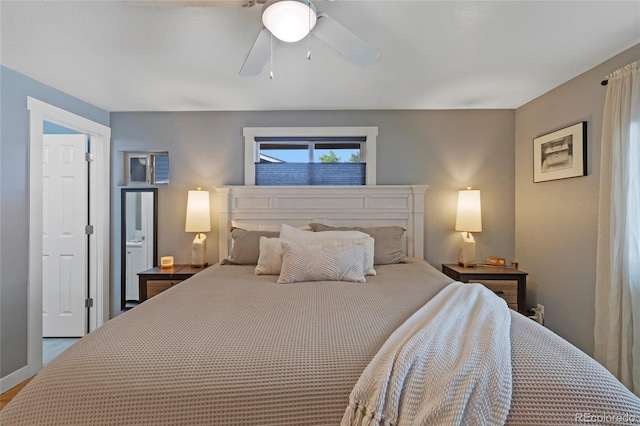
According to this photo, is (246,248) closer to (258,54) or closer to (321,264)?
(321,264)

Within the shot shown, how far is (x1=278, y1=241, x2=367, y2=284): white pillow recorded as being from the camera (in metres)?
2.04

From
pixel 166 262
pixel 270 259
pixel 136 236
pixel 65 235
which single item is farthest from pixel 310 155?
pixel 65 235

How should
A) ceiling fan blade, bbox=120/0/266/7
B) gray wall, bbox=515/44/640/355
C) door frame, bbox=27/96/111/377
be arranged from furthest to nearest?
door frame, bbox=27/96/111/377 < gray wall, bbox=515/44/640/355 < ceiling fan blade, bbox=120/0/266/7

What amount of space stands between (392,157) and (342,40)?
182cm

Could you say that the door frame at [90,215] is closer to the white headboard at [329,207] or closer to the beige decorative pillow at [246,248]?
the white headboard at [329,207]

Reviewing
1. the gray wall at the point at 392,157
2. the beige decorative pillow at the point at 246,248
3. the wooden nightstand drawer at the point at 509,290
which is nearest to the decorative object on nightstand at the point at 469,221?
the gray wall at the point at 392,157

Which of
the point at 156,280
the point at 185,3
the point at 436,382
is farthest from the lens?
the point at 156,280

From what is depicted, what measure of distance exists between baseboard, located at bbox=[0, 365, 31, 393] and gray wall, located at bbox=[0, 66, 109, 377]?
3 centimetres

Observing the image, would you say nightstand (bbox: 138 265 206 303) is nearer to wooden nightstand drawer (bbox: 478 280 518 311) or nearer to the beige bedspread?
the beige bedspread

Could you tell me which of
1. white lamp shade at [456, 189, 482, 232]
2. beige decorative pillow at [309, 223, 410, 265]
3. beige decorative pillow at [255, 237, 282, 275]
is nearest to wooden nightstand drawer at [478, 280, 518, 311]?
white lamp shade at [456, 189, 482, 232]

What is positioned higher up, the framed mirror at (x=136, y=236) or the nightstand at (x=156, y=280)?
the framed mirror at (x=136, y=236)

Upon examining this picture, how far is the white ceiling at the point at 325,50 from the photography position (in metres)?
1.64

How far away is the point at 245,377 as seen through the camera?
92 cm

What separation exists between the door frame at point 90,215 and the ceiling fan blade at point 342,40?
241 cm
